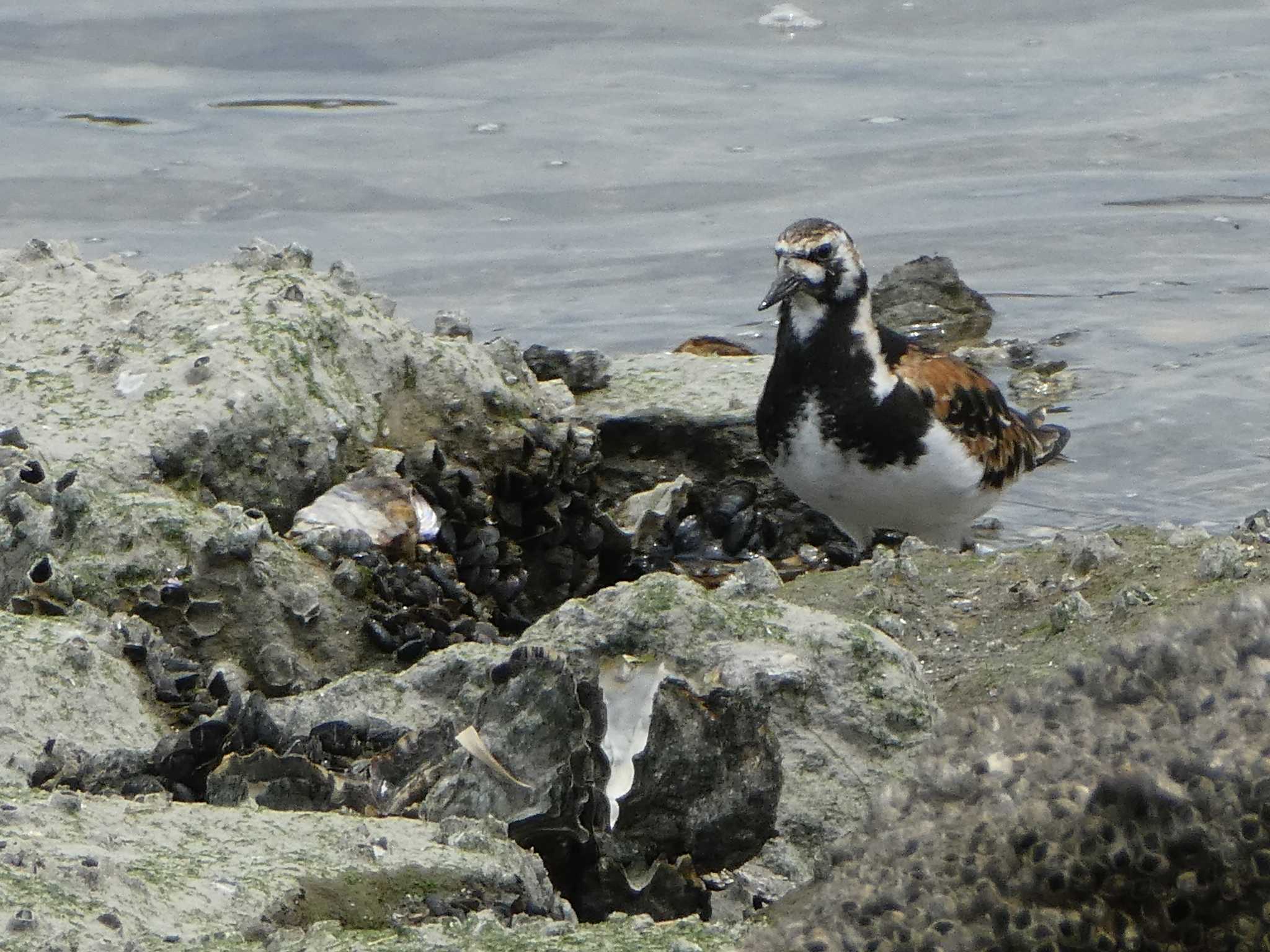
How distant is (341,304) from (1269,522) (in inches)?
123

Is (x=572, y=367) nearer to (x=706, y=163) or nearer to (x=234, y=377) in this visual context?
(x=234, y=377)

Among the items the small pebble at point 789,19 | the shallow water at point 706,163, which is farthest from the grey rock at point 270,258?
the small pebble at point 789,19

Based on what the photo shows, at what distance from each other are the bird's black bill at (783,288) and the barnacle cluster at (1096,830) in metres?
4.71

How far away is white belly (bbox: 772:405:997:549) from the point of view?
6746 mm

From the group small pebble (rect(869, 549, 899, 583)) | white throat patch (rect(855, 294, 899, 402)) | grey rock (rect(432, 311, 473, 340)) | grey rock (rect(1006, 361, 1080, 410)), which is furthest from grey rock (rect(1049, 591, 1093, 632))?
grey rock (rect(1006, 361, 1080, 410))

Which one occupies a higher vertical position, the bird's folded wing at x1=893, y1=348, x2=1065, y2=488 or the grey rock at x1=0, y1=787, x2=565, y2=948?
the grey rock at x1=0, y1=787, x2=565, y2=948

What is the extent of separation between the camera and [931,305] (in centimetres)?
1016

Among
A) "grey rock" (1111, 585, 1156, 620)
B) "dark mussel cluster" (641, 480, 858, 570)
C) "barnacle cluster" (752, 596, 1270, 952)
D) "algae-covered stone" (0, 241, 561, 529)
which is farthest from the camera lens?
"dark mussel cluster" (641, 480, 858, 570)

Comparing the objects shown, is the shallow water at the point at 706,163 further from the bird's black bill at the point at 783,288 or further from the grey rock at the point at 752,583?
the grey rock at the point at 752,583

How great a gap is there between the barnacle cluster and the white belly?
4366mm

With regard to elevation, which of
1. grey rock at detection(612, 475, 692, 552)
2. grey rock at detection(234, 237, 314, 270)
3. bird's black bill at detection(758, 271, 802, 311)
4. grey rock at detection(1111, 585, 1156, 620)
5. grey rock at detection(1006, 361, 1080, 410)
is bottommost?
grey rock at detection(1006, 361, 1080, 410)

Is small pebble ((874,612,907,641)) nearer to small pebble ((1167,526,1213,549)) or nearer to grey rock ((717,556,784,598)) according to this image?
grey rock ((717,556,784,598))

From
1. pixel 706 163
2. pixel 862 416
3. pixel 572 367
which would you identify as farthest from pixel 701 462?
pixel 706 163

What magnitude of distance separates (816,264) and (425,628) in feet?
9.41
